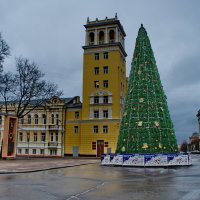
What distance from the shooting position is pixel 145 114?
28578 millimetres

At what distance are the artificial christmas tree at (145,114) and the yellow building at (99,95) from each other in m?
21.9

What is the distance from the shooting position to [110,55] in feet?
178

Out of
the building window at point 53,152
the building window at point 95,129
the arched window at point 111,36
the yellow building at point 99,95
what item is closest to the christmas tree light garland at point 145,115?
the yellow building at point 99,95

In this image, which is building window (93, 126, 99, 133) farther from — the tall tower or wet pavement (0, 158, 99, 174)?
wet pavement (0, 158, 99, 174)

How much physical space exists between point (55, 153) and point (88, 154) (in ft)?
23.5

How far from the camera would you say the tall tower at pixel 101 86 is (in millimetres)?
52438

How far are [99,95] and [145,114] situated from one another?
1009 inches

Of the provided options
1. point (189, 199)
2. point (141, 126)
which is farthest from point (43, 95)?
point (189, 199)

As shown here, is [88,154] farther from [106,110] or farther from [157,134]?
[157,134]

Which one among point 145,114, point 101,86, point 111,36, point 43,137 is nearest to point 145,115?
point 145,114

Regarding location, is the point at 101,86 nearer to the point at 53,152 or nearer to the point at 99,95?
the point at 99,95

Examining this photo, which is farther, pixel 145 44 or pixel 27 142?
pixel 27 142

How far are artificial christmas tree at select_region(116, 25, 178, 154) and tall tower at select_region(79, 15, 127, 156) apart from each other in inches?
860

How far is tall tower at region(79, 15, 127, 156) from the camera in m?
52.4
